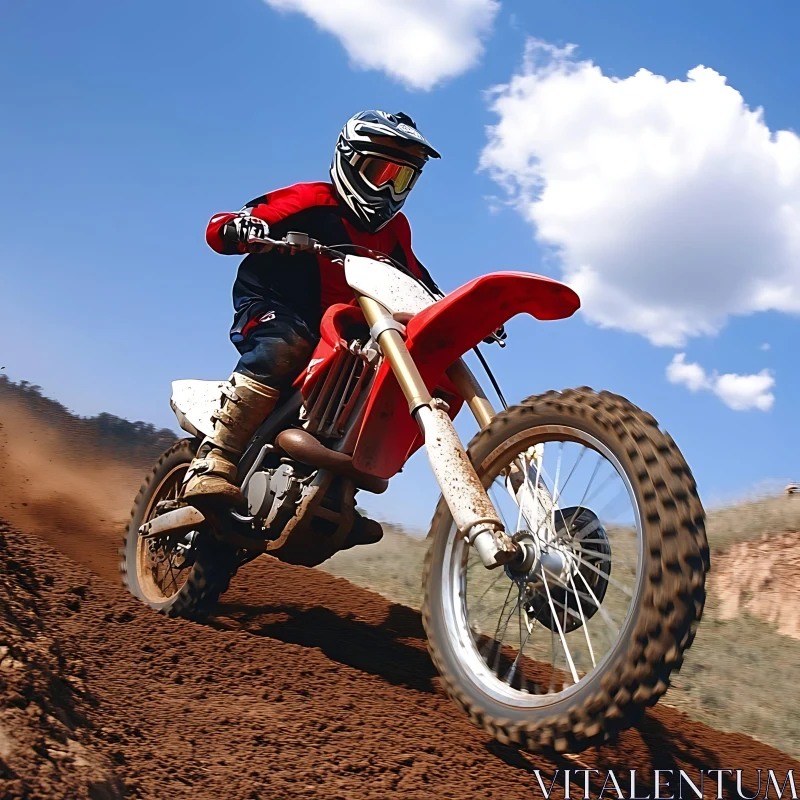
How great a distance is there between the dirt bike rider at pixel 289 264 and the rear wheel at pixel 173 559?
60 centimetres

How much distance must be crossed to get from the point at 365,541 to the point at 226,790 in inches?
92.1

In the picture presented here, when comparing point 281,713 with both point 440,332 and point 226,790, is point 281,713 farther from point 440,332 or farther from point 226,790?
point 440,332

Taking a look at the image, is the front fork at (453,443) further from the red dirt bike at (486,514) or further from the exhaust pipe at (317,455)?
the exhaust pipe at (317,455)

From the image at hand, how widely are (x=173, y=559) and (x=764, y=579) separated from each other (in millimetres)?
9275

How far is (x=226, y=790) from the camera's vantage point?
243 centimetres

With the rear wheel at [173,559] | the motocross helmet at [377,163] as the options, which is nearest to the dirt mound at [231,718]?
the rear wheel at [173,559]

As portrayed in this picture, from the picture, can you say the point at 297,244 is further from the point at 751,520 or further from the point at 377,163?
the point at 751,520

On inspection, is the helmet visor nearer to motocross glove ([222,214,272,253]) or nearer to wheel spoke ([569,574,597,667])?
motocross glove ([222,214,272,253])

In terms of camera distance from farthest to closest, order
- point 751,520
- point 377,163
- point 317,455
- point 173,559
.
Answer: point 751,520
point 173,559
point 377,163
point 317,455

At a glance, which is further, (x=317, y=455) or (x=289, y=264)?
(x=289, y=264)

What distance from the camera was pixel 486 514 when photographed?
3.15 m

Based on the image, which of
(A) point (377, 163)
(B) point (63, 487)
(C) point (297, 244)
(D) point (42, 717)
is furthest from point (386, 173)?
(B) point (63, 487)

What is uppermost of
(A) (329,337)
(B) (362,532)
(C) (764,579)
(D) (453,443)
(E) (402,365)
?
(C) (764,579)

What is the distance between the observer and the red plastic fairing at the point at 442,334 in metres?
3.48
